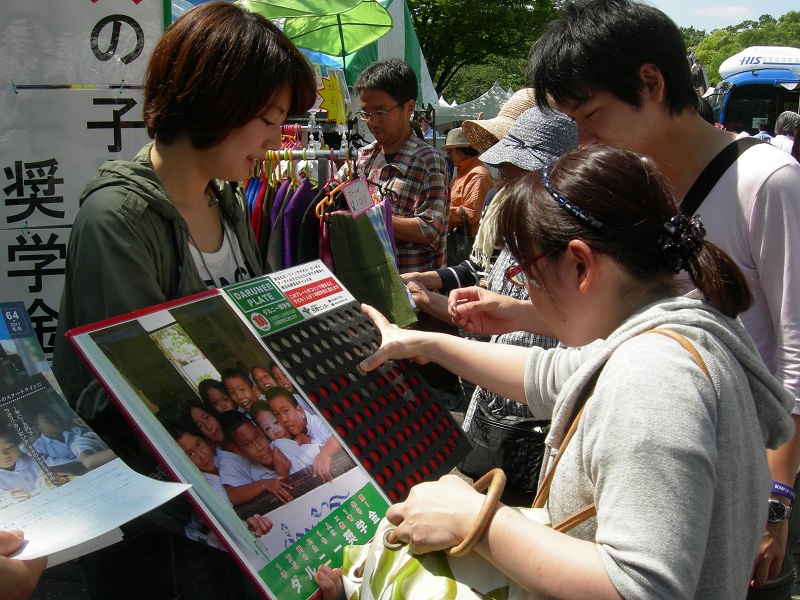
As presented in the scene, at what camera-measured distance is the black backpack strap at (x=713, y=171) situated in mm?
1721

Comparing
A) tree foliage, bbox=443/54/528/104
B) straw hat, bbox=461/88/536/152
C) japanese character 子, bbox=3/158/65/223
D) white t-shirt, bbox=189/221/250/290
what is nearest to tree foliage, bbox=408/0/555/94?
tree foliage, bbox=443/54/528/104

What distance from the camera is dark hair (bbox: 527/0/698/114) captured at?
181cm

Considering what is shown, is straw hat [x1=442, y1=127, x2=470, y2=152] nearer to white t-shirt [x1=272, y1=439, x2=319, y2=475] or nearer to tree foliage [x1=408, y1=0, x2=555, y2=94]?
white t-shirt [x1=272, y1=439, x2=319, y2=475]

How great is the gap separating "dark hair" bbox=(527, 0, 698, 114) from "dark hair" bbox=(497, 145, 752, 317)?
697 millimetres

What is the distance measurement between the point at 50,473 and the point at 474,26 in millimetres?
25145

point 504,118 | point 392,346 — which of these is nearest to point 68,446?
point 392,346

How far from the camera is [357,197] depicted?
280cm

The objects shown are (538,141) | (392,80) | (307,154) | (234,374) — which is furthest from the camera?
(392,80)

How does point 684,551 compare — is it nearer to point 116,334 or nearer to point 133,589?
point 116,334

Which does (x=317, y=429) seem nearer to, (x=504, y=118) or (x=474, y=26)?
(x=504, y=118)

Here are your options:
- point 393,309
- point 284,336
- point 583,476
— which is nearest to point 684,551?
point 583,476

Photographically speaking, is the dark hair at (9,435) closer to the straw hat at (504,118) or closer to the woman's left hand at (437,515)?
the woman's left hand at (437,515)

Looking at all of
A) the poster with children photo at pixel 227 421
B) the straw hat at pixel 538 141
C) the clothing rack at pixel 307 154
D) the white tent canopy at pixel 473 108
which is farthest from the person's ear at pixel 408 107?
the white tent canopy at pixel 473 108

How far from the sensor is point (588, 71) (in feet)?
6.03
